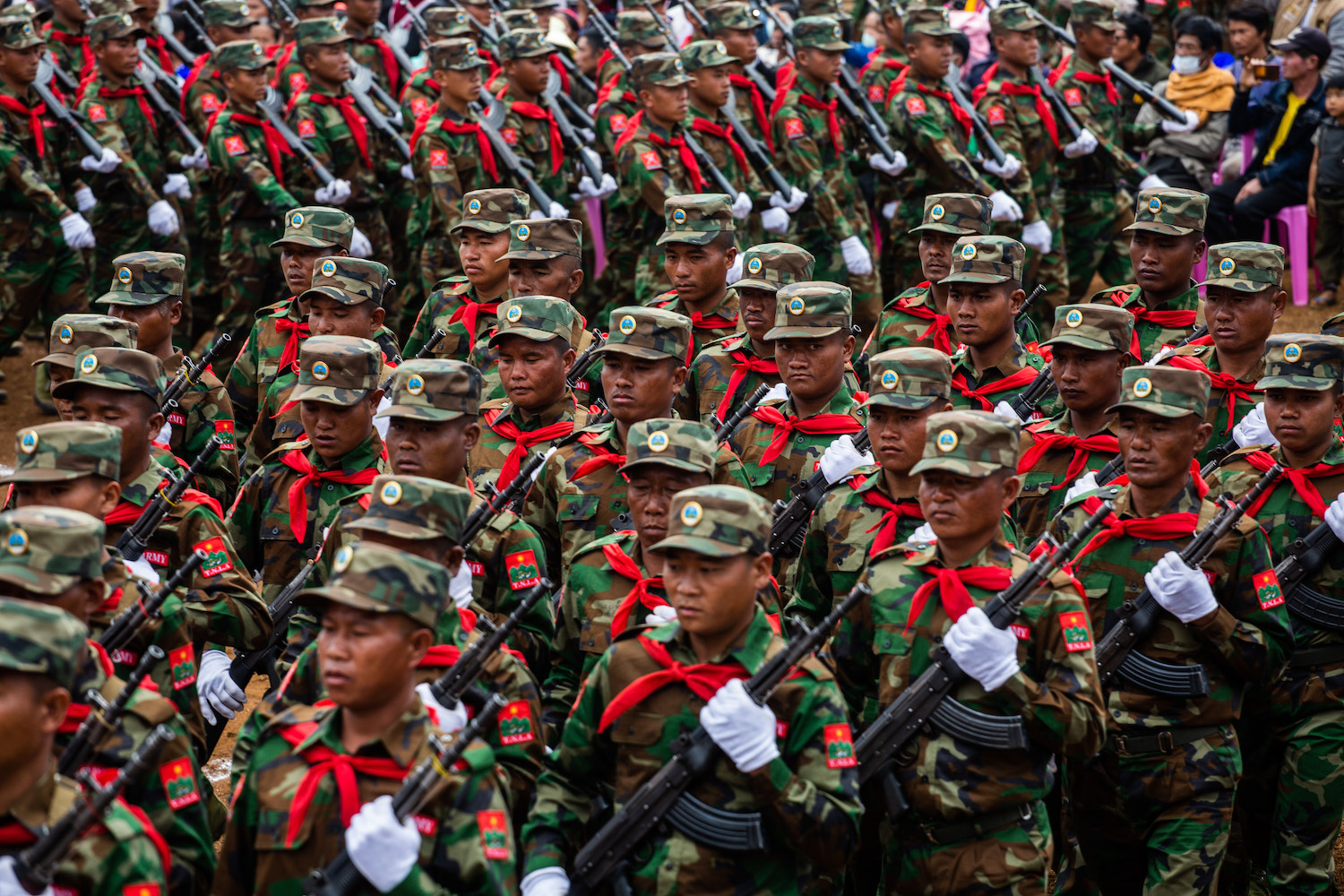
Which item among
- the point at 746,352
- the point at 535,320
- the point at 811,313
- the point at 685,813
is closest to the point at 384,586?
the point at 685,813

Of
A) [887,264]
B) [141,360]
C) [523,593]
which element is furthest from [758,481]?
[887,264]

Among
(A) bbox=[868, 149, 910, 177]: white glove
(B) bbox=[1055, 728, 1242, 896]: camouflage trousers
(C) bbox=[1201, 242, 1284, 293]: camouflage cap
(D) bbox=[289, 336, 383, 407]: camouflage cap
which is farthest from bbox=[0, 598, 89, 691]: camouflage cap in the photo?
(A) bbox=[868, 149, 910, 177]: white glove

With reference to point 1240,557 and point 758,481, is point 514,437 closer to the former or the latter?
point 758,481

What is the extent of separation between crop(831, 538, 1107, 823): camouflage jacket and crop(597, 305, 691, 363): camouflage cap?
7.00ft

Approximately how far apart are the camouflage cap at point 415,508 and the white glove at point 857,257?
28.1ft

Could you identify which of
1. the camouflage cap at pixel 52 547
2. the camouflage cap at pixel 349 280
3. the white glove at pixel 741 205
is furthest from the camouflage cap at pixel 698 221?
the camouflage cap at pixel 52 547

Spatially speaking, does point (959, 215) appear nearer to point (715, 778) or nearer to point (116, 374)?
point (116, 374)

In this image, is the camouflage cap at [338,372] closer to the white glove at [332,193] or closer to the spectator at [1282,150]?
the white glove at [332,193]

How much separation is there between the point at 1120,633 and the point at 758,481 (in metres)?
2.07

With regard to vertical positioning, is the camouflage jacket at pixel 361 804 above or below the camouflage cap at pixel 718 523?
below

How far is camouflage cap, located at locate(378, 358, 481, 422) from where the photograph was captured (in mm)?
6773

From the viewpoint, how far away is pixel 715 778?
5.02 m

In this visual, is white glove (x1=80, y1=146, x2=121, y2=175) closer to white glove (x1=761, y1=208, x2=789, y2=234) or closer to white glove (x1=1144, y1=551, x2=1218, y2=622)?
white glove (x1=761, y1=208, x2=789, y2=234)

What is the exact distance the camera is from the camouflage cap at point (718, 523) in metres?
5.06
